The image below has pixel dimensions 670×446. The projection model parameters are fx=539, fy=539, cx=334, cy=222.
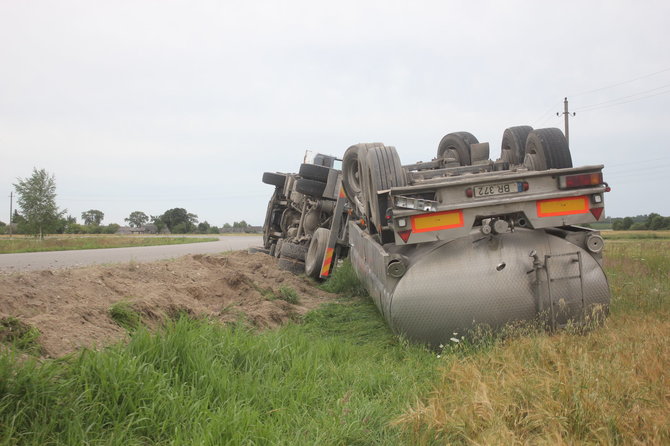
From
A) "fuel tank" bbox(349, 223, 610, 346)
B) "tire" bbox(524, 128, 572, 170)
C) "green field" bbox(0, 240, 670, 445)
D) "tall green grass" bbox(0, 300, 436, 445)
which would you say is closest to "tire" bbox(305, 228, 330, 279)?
"tire" bbox(524, 128, 572, 170)

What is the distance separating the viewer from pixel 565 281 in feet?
14.2

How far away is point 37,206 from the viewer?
111ft

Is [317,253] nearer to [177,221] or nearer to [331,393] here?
[331,393]

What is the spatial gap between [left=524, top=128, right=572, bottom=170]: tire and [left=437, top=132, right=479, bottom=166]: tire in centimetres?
190

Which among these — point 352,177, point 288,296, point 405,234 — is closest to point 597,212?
point 405,234

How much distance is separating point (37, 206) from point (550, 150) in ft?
116

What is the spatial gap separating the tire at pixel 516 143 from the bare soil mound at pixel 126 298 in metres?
3.06

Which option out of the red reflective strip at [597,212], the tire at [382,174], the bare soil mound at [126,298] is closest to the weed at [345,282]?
the bare soil mound at [126,298]

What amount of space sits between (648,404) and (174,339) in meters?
2.65

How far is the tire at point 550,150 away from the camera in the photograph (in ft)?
16.8

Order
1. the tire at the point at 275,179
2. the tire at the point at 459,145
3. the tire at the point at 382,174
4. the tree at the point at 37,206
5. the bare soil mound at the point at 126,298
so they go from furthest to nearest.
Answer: the tree at the point at 37,206 < the tire at the point at 275,179 < the tire at the point at 459,145 < the tire at the point at 382,174 < the bare soil mound at the point at 126,298

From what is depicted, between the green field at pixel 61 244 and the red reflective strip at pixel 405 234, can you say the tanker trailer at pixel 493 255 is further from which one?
the green field at pixel 61 244

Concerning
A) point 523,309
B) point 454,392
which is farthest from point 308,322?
point 454,392

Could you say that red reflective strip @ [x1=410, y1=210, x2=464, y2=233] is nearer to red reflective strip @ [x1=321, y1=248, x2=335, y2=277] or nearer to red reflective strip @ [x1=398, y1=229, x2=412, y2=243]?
red reflective strip @ [x1=398, y1=229, x2=412, y2=243]
